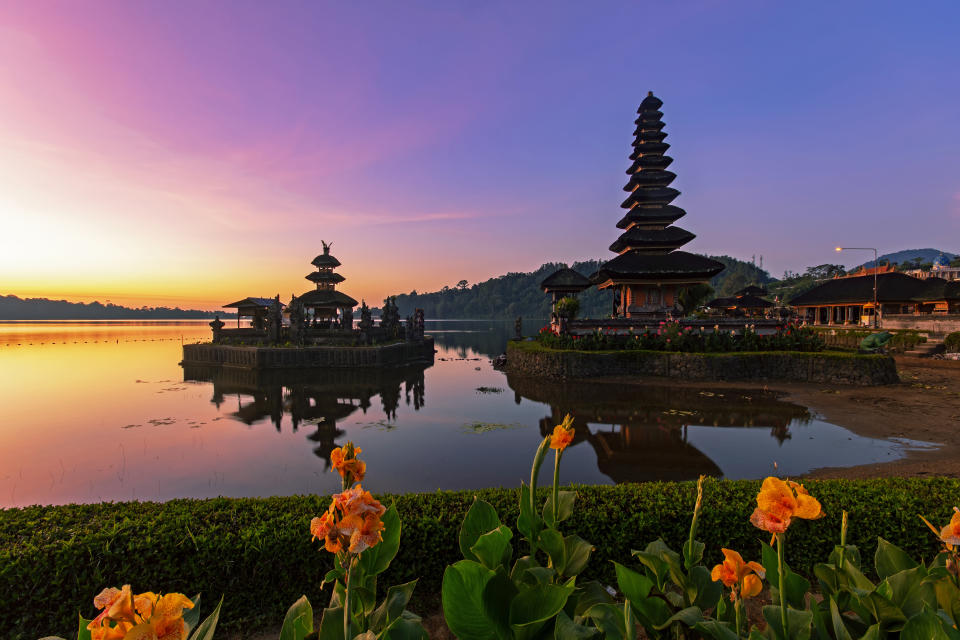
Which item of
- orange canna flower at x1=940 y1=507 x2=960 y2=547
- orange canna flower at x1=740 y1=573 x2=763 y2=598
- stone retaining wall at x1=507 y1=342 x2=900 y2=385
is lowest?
stone retaining wall at x1=507 y1=342 x2=900 y2=385

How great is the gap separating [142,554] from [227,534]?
73 cm

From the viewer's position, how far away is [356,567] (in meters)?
1.48

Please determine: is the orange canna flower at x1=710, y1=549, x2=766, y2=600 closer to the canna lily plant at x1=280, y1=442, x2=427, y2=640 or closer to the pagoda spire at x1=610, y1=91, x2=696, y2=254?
the canna lily plant at x1=280, y1=442, x2=427, y2=640

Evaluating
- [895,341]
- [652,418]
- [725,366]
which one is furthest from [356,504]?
[895,341]

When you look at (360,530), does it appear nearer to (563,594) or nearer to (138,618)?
(138,618)

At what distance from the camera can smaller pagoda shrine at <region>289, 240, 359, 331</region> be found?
3666cm

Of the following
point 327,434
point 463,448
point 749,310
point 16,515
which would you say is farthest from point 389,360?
point 749,310

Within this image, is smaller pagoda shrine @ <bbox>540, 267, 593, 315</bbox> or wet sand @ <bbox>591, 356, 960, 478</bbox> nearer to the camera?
wet sand @ <bbox>591, 356, 960, 478</bbox>

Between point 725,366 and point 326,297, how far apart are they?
1292 inches

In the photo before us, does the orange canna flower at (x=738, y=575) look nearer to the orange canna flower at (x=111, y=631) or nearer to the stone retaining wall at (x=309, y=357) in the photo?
the orange canna flower at (x=111, y=631)

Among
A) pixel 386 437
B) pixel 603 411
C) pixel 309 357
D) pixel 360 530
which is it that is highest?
pixel 360 530

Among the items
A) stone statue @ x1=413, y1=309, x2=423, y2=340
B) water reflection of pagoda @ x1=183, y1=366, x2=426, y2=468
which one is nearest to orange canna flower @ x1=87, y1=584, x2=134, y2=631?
water reflection of pagoda @ x1=183, y1=366, x2=426, y2=468

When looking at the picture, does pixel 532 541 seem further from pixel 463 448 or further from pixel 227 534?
pixel 463 448

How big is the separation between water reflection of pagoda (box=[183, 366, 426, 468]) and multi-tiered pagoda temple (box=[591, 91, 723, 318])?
15.3 m
